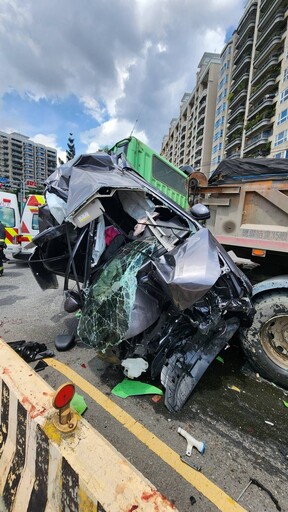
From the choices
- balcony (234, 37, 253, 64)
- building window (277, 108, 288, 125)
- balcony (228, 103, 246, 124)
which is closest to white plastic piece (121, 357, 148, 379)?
building window (277, 108, 288, 125)

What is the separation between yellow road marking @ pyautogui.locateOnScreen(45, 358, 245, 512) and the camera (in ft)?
5.18

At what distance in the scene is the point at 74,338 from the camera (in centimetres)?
342

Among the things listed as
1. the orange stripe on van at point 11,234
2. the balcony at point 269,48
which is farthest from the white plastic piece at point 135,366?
the balcony at point 269,48

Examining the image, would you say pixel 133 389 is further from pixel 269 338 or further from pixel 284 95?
pixel 284 95

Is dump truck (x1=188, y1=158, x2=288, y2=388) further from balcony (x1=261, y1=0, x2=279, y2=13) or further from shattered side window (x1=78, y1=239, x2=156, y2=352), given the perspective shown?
balcony (x1=261, y1=0, x2=279, y2=13)

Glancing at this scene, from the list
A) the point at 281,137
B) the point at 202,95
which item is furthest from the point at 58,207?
the point at 202,95

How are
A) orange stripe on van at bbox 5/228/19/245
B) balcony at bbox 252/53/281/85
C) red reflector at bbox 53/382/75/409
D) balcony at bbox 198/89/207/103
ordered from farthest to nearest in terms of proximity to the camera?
1. balcony at bbox 198/89/207/103
2. balcony at bbox 252/53/281/85
3. orange stripe on van at bbox 5/228/19/245
4. red reflector at bbox 53/382/75/409

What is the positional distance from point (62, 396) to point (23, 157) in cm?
7728

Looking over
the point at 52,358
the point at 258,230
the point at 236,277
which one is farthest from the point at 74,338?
the point at 258,230

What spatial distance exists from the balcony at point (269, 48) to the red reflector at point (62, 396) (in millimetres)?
48216

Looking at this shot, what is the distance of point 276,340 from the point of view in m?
2.75

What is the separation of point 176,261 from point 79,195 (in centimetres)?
110

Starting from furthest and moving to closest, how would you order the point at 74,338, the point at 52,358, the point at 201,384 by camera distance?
the point at 74,338 → the point at 52,358 → the point at 201,384

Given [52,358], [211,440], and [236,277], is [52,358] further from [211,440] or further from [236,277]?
[236,277]
